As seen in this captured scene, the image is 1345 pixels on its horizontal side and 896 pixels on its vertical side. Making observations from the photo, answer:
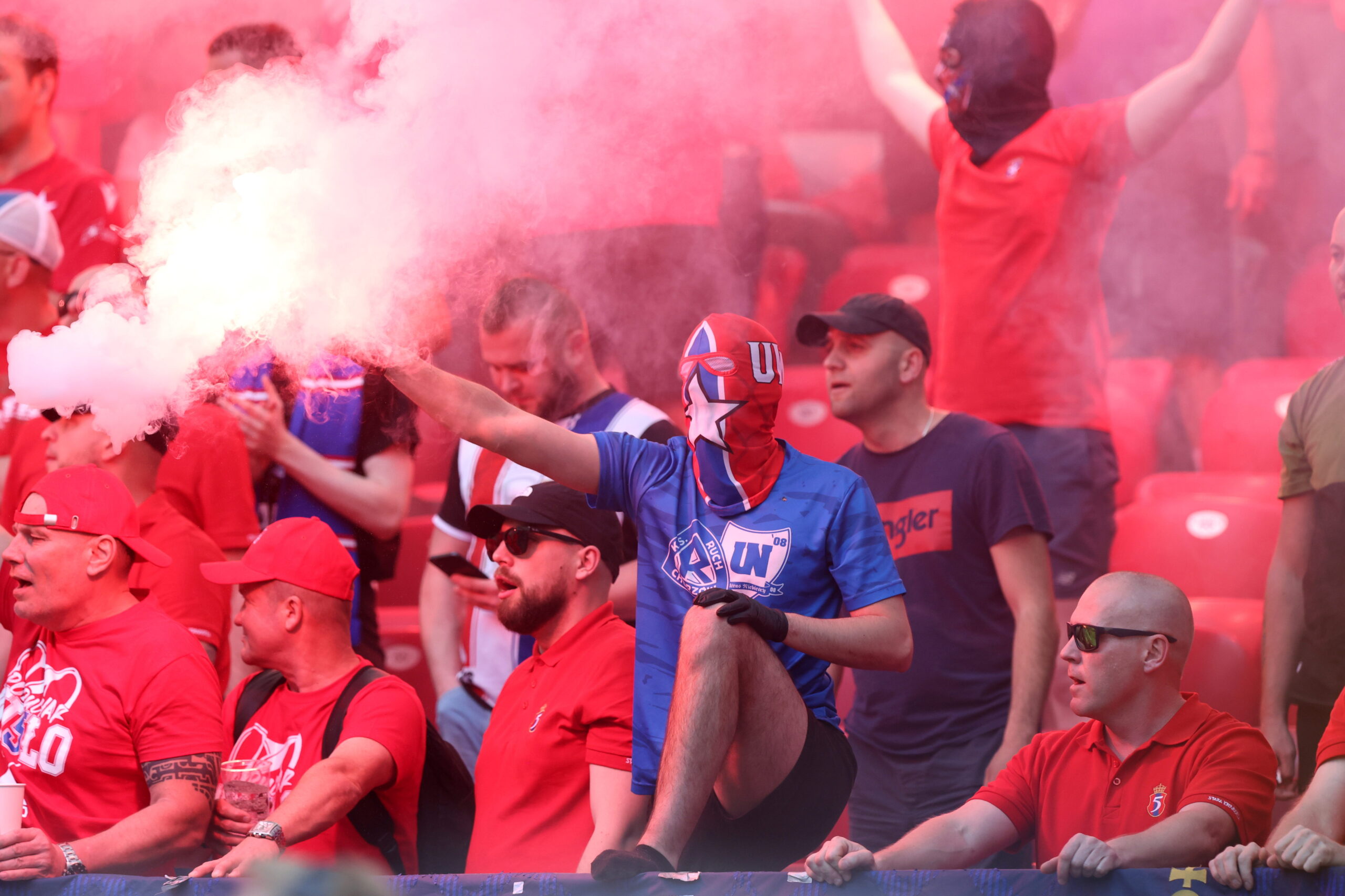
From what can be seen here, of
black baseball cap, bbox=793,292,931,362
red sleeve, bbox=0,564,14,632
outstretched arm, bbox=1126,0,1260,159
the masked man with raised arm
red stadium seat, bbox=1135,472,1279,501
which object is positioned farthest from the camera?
red stadium seat, bbox=1135,472,1279,501

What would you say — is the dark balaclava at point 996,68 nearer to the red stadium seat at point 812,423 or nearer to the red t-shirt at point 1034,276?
the red t-shirt at point 1034,276

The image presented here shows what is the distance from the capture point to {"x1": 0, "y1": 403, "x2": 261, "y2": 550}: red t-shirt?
13.1 ft

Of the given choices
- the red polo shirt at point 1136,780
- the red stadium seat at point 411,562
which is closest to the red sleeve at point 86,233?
the red stadium seat at point 411,562

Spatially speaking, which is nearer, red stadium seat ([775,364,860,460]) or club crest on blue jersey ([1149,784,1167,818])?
club crest on blue jersey ([1149,784,1167,818])

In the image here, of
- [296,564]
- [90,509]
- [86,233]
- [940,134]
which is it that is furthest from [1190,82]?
[86,233]

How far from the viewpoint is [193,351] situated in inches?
120

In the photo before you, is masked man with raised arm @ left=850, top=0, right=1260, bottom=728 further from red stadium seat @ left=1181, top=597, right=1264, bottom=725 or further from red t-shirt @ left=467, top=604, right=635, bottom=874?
red t-shirt @ left=467, top=604, right=635, bottom=874

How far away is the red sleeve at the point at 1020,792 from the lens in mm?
2877

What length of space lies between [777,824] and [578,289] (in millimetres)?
2562

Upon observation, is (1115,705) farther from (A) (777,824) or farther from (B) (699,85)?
(B) (699,85)

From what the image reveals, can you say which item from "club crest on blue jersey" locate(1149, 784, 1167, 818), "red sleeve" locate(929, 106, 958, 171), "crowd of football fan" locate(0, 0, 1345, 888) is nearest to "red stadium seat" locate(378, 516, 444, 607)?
"crowd of football fan" locate(0, 0, 1345, 888)

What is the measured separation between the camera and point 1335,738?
2.71 m

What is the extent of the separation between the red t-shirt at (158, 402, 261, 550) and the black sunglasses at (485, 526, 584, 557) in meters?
1.05

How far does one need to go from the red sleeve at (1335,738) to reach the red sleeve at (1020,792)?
0.54 m
